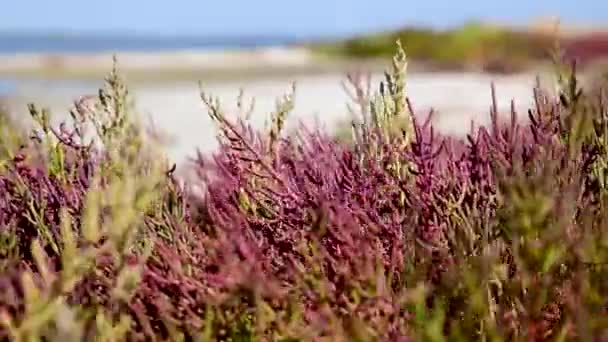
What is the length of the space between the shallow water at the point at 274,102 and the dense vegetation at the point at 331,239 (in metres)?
7.42

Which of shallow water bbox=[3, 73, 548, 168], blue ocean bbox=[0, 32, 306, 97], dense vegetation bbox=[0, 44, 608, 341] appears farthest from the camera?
blue ocean bbox=[0, 32, 306, 97]

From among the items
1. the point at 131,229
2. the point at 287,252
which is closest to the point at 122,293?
the point at 131,229

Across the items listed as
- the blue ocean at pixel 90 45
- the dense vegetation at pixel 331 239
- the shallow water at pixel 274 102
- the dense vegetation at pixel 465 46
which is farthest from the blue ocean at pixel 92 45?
the dense vegetation at pixel 331 239

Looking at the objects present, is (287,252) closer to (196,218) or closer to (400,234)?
(400,234)

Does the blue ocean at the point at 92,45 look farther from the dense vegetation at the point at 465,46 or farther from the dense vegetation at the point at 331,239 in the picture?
the dense vegetation at the point at 331,239

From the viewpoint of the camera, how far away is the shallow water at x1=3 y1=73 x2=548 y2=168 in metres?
12.8

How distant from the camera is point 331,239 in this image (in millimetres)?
2398

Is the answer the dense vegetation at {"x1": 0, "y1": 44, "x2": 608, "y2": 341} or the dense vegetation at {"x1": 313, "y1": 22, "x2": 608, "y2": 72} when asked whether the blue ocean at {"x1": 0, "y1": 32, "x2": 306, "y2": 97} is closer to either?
the dense vegetation at {"x1": 313, "y1": 22, "x2": 608, "y2": 72}

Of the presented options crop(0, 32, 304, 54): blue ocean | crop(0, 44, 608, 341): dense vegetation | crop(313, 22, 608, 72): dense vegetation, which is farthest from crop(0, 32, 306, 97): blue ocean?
crop(0, 44, 608, 341): dense vegetation

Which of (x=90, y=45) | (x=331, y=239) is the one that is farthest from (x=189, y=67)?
(x=90, y=45)

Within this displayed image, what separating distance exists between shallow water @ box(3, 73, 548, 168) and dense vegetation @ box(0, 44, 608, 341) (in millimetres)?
7423

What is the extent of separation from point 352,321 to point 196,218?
1273mm

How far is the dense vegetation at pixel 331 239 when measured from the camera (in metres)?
2.02

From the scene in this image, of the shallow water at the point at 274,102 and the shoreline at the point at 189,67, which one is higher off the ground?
the shallow water at the point at 274,102
